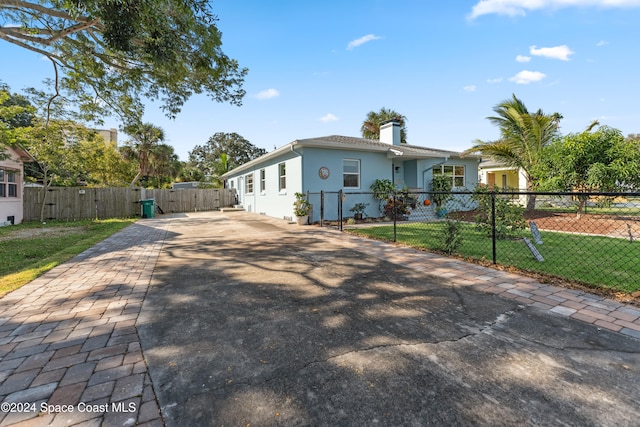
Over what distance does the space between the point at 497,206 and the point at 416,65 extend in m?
6.05

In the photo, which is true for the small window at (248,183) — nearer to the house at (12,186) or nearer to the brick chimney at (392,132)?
the brick chimney at (392,132)

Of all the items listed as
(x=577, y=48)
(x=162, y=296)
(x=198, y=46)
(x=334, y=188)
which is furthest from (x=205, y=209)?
(x=577, y=48)

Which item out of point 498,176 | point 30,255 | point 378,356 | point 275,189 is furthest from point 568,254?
point 498,176

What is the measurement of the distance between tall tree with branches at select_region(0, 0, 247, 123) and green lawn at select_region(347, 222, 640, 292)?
246 inches

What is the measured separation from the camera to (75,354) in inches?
88.8

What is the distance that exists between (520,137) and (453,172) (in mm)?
3226

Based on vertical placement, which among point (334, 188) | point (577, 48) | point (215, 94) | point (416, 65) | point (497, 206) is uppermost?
point (416, 65)

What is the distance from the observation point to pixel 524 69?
10781 mm

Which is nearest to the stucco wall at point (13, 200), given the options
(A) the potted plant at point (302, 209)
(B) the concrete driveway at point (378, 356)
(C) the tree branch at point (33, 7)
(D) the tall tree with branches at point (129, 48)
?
(D) the tall tree with branches at point (129, 48)

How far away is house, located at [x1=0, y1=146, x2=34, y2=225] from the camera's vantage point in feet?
38.8

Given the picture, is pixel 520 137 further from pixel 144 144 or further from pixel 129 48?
pixel 144 144

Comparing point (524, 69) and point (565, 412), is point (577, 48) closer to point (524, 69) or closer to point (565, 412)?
point (524, 69)

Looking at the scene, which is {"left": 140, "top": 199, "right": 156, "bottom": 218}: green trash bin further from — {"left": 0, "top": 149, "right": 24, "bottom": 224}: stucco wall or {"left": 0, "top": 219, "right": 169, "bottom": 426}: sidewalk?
{"left": 0, "top": 219, "right": 169, "bottom": 426}: sidewalk

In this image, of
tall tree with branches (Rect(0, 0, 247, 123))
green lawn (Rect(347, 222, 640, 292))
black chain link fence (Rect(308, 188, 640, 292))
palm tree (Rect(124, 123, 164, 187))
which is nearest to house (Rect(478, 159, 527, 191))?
black chain link fence (Rect(308, 188, 640, 292))
